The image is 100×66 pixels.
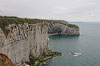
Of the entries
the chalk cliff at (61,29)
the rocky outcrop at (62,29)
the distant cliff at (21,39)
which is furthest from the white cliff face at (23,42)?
the rocky outcrop at (62,29)

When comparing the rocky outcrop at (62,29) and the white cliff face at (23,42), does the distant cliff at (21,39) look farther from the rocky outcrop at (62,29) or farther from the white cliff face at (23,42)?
the rocky outcrop at (62,29)

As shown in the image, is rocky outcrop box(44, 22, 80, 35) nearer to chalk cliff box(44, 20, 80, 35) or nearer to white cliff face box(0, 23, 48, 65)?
chalk cliff box(44, 20, 80, 35)

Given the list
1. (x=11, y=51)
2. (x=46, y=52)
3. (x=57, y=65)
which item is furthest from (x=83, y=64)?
(x=11, y=51)

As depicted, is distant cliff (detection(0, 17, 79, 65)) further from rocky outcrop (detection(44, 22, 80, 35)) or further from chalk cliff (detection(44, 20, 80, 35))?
rocky outcrop (detection(44, 22, 80, 35))

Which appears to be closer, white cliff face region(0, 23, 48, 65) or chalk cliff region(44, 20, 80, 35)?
white cliff face region(0, 23, 48, 65)

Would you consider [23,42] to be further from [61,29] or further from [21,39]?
[61,29]

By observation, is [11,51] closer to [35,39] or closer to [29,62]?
[29,62]

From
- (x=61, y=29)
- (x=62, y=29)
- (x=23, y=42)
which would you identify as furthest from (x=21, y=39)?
(x=61, y=29)

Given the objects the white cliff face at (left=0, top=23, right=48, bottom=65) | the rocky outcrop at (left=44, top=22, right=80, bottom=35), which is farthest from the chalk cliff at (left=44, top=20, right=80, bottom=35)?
the white cliff face at (left=0, top=23, right=48, bottom=65)
